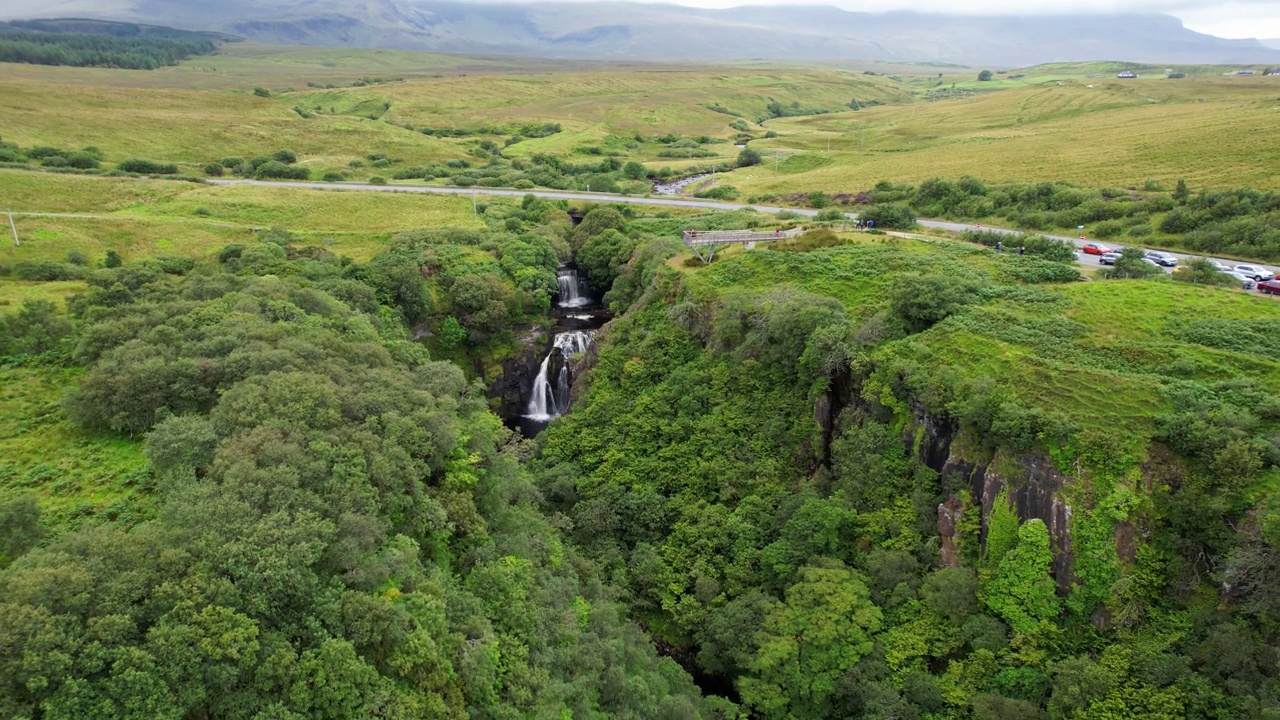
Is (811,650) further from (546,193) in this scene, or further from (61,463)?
(546,193)

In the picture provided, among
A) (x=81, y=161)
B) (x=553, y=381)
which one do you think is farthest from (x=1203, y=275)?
(x=81, y=161)

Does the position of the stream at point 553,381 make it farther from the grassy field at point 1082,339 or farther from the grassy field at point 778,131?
the grassy field at point 778,131

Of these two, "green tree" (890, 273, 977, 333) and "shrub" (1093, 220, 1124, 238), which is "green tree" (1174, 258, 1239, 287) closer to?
"green tree" (890, 273, 977, 333)

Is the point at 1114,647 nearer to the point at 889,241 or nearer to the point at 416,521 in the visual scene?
the point at 416,521

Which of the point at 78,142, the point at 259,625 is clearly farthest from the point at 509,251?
the point at 78,142

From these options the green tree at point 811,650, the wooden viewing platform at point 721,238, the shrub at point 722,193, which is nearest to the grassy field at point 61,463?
the green tree at point 811,650

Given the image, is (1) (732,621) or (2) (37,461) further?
(1) (732,621)
